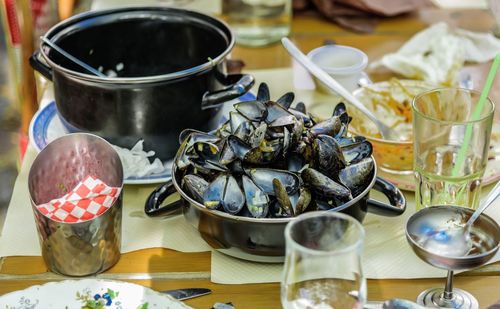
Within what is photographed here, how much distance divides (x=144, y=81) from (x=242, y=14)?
607 mm

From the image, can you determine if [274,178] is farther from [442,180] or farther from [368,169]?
[442,180]

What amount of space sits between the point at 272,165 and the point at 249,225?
86 mm

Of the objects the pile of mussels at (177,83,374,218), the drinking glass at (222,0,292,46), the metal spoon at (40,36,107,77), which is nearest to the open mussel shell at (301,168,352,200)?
the pile of mussels at (177,83,374,218)

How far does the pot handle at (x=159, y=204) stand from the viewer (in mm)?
940

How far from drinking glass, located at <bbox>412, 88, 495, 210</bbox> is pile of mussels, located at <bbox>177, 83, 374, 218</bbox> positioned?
0.33 feet

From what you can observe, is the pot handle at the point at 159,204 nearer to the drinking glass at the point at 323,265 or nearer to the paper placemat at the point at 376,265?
the paper placemat at the point at 376,265

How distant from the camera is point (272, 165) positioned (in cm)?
88

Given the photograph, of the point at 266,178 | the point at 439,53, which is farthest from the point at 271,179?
the point at 439,53

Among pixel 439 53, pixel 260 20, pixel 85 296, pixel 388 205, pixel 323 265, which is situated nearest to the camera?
pixel 323 265

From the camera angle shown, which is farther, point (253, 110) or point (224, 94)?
point (224, 94)

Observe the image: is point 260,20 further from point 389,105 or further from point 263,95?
point 263,95

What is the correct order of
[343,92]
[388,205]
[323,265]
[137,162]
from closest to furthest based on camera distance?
[323,265], [388,205], [137,162], [343,92]

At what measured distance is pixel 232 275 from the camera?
0.88 meters

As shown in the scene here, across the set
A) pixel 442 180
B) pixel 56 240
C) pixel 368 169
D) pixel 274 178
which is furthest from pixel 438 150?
pixel 56 240
